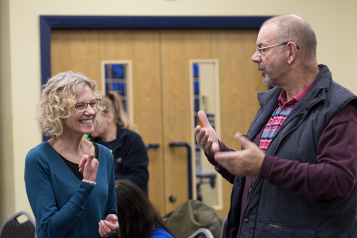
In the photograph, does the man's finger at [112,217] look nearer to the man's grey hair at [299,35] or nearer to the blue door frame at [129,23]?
the man's grey hair at [299,35]

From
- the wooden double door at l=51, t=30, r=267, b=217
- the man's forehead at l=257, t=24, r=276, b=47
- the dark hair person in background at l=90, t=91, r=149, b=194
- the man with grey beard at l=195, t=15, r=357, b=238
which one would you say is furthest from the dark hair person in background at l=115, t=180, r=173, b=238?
the wooden double door at l=51, t=30, r=267, b=217

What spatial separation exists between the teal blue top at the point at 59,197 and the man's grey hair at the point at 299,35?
0.91 meters

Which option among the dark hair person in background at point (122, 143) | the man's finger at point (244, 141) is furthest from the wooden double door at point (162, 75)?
the man's finger at point (244, 141)

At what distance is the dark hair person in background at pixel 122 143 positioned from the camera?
2576 millimetres

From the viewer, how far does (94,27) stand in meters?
3.23

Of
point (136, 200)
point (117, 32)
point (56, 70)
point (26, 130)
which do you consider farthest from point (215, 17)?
point (136, 200)

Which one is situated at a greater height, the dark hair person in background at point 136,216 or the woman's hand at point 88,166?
the woman's hand at point 88,166

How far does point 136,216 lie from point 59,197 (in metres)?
0.45

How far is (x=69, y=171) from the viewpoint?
147 cm

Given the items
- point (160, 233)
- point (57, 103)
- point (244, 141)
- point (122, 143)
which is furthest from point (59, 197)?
point (122, 143)

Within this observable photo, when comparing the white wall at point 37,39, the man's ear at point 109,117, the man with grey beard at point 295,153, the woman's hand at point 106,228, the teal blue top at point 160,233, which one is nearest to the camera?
the man with grey beard at point 295,153

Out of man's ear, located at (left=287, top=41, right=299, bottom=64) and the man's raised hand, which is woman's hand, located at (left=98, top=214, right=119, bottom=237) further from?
man's ear, located at (left=287, top=41, right=299, bottom=64)

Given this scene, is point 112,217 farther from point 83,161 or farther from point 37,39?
point 37,39

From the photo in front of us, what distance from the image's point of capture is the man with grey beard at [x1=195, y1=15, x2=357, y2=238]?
1.19m
